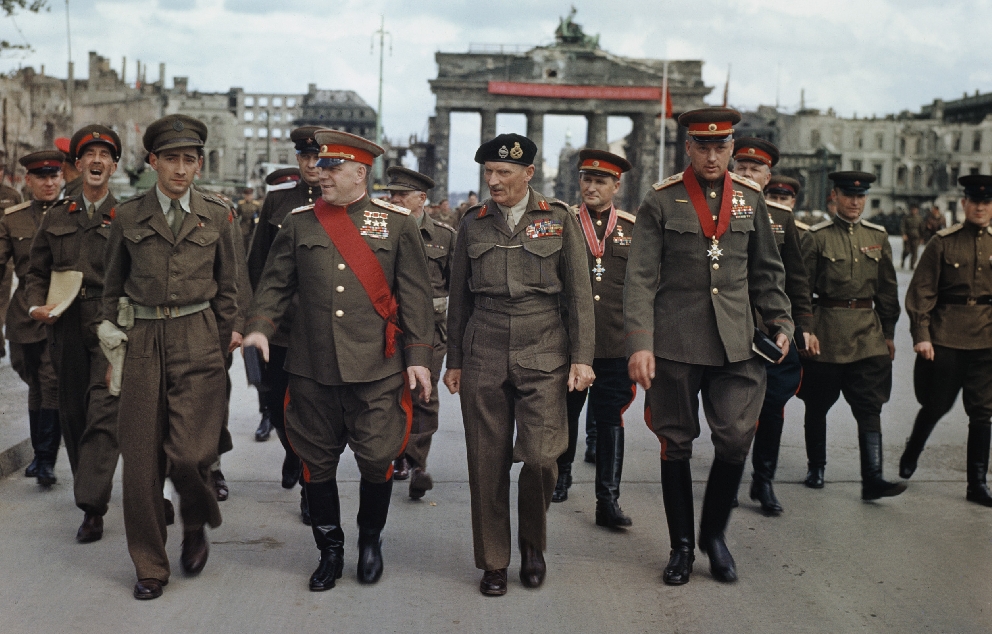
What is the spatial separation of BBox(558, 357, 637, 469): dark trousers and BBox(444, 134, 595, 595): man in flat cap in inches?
56.3

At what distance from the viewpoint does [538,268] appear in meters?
5.57

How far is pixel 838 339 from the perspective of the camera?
731 cm

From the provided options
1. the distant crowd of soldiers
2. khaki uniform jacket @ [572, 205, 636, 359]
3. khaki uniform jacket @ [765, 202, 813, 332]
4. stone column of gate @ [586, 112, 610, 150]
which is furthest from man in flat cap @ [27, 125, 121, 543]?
stone column of gate @ [586, 112, 610, 150]

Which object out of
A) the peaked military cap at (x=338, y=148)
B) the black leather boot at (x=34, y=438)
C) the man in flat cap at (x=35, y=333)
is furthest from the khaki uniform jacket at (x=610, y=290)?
the black leather boot at (x=34, y=438)

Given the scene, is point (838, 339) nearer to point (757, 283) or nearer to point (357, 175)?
A: point (757, 283)

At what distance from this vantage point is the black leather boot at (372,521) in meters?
5.53

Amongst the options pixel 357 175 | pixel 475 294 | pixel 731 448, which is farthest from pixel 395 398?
pixel 731 448

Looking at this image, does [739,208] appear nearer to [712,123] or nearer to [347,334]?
[712,123]

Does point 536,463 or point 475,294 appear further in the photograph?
point 475,294

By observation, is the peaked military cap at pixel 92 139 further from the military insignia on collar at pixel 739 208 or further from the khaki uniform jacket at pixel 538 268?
the military insignia on collar at pixel 739 208

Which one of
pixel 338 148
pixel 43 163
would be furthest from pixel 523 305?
pixel 43 163

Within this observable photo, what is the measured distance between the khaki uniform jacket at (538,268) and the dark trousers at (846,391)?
258 cm

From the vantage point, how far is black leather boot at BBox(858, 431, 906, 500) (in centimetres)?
705

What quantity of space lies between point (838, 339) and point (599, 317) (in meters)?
1.60
